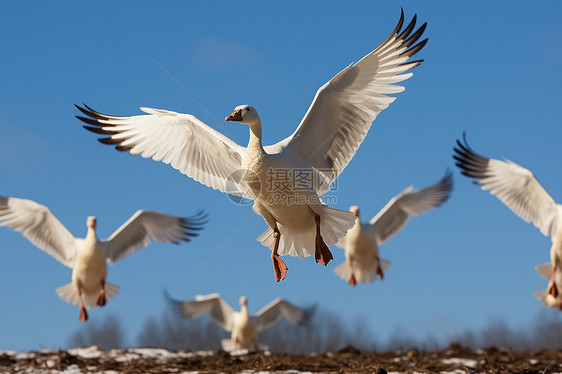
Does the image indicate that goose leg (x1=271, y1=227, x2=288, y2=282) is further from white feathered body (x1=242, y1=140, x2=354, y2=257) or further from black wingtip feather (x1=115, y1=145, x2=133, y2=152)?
black wingtip feather (x1=115, y1=145, x2=133, y2=152)

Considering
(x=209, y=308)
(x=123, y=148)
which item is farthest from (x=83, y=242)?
(x=123, y=148)

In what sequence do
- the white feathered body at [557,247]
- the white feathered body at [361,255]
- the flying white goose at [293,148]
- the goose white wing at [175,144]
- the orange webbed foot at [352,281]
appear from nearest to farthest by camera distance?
the flying white goose at [293,148] < the goose white wing at [175,144] < the white feathered body at [557,247] < the white feathered body at [361,255] < the orange webbed foot at [352,281]

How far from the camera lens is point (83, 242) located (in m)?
12.4

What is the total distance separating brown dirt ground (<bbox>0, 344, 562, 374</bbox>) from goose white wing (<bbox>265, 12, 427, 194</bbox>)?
2.01m

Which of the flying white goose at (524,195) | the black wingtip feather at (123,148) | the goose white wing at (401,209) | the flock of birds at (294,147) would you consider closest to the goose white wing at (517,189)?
the flying white goose at (524,195)

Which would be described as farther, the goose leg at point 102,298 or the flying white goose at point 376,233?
the flying white goose at point 376,233

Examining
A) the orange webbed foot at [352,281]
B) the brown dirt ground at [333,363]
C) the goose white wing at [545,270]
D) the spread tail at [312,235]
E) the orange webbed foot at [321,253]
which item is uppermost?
the orange webbed foot at [352,281]

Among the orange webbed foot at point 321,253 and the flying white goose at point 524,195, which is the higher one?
the flying white goose at point 524,195

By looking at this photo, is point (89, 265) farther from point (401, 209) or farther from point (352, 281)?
point (401, 209)

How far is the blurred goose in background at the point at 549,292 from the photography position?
12.0 m

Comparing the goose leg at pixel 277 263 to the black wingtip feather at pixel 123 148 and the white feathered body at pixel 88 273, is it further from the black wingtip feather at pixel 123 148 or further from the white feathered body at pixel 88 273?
the white feathered body at pixel 88 273

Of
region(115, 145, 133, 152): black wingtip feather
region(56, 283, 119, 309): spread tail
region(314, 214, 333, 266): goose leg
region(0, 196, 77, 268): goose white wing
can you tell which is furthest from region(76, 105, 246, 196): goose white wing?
region(56, 283, 119, 309): spread tail

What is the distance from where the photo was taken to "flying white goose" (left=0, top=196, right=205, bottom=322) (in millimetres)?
12070

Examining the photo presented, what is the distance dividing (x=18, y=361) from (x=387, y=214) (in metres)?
9.14
